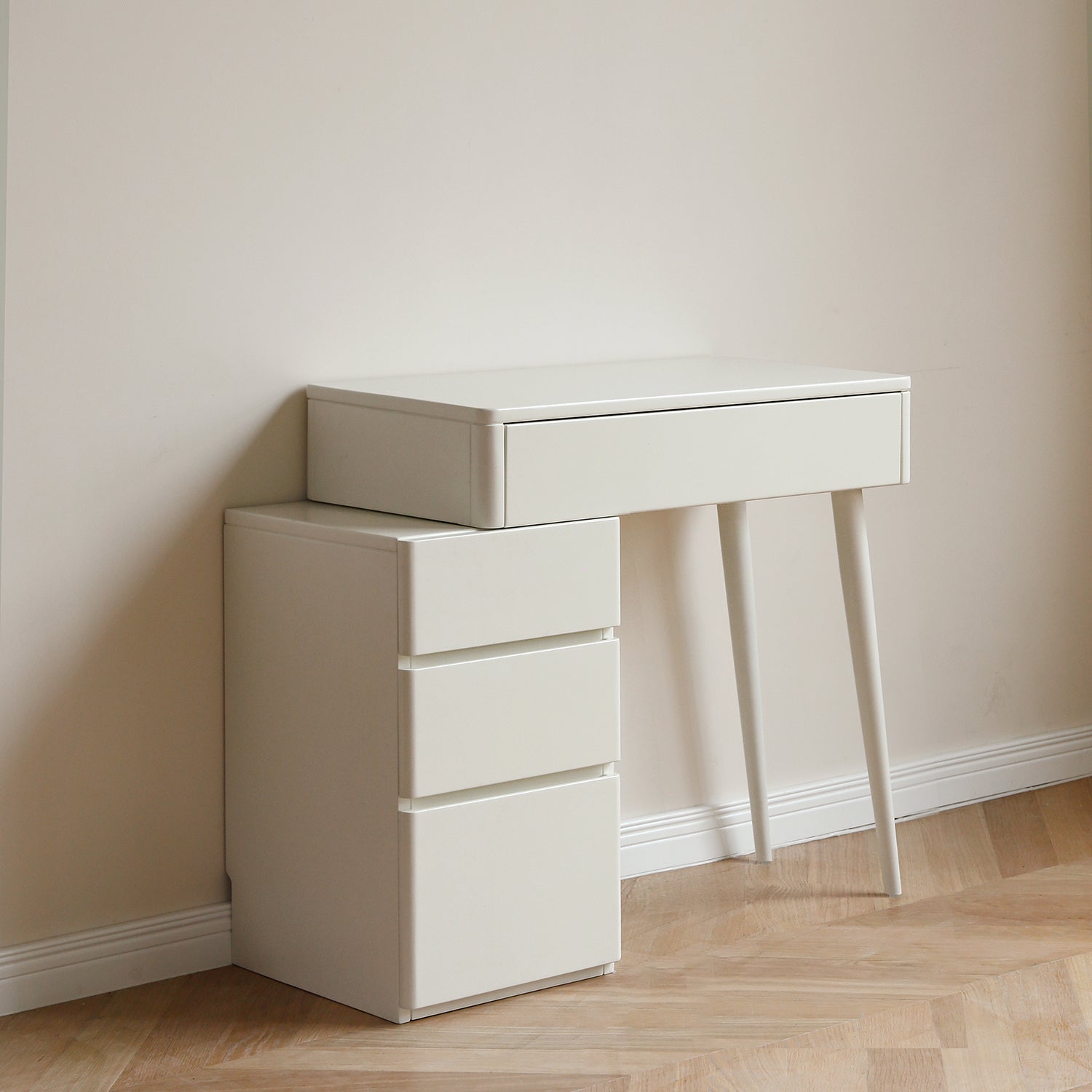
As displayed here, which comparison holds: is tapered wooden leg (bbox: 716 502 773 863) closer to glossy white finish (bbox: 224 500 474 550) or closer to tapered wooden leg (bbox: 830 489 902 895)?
tapered wooden leg (bbox: 830 489 902 895)

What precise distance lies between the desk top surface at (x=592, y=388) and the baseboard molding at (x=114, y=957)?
0.76 m

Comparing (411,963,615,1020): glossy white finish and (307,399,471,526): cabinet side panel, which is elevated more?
(307,399,471,526): cabinet side panel

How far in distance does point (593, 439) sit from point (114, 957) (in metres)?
0.95

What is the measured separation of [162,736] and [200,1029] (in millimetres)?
396

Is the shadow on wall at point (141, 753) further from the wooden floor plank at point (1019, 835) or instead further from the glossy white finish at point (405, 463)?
the wooden floor plank at point (1019, 835)

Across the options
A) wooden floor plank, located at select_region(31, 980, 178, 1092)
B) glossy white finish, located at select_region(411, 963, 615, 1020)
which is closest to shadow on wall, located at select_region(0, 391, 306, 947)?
wooden floor plank, located at select_region(31, 980, 178, 1092)

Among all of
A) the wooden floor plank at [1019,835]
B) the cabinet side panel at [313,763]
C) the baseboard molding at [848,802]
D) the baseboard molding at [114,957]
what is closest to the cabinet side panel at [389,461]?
the cabinet side panel at [313,763]

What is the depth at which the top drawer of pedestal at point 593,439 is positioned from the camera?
203cm

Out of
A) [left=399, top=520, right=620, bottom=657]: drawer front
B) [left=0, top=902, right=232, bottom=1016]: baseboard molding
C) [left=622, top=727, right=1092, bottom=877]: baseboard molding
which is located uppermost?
[left=399, top=520, right=620, bottom=657]: drawer front

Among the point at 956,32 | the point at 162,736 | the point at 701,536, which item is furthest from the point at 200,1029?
the point at 956,32

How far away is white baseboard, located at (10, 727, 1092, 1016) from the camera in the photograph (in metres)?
2.14

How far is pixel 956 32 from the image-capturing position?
2910mm

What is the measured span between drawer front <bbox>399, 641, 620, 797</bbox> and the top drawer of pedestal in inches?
7.4

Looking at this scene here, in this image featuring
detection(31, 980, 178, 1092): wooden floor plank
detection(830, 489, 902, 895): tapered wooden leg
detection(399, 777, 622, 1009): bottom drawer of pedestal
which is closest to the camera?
detection(31, 980, 178, 1092): wooden floor plank
